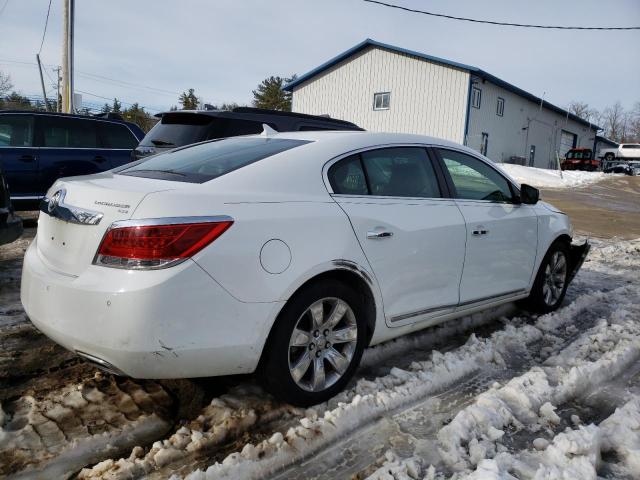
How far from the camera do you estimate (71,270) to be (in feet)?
8.25

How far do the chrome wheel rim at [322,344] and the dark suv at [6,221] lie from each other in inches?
123

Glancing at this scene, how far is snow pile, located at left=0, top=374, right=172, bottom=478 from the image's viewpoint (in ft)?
7.77

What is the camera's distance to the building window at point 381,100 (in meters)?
28.7

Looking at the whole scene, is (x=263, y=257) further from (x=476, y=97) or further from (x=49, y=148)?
(x=476, y=97)

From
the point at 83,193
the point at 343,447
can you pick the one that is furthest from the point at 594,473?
the point at 83,193

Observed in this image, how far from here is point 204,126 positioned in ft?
20.5

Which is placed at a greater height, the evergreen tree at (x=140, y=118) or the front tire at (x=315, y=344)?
the evergreen tree at (x=140, y=118)

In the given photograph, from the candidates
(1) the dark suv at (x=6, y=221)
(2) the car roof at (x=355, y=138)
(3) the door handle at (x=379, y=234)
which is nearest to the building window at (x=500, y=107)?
(2) the car roof at (x=355, y=138)

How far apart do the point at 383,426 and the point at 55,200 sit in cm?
214

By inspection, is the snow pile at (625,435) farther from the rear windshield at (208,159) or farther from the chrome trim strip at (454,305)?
the rear windshield at (208,159)

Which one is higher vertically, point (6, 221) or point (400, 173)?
point (400, 173)

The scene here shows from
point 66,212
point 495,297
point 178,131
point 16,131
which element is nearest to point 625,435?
point 495,297

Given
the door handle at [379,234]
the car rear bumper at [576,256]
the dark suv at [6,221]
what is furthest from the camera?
the car rear bumper at [576,256]

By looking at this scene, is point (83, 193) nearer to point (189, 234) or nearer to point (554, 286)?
point (189, 234)
